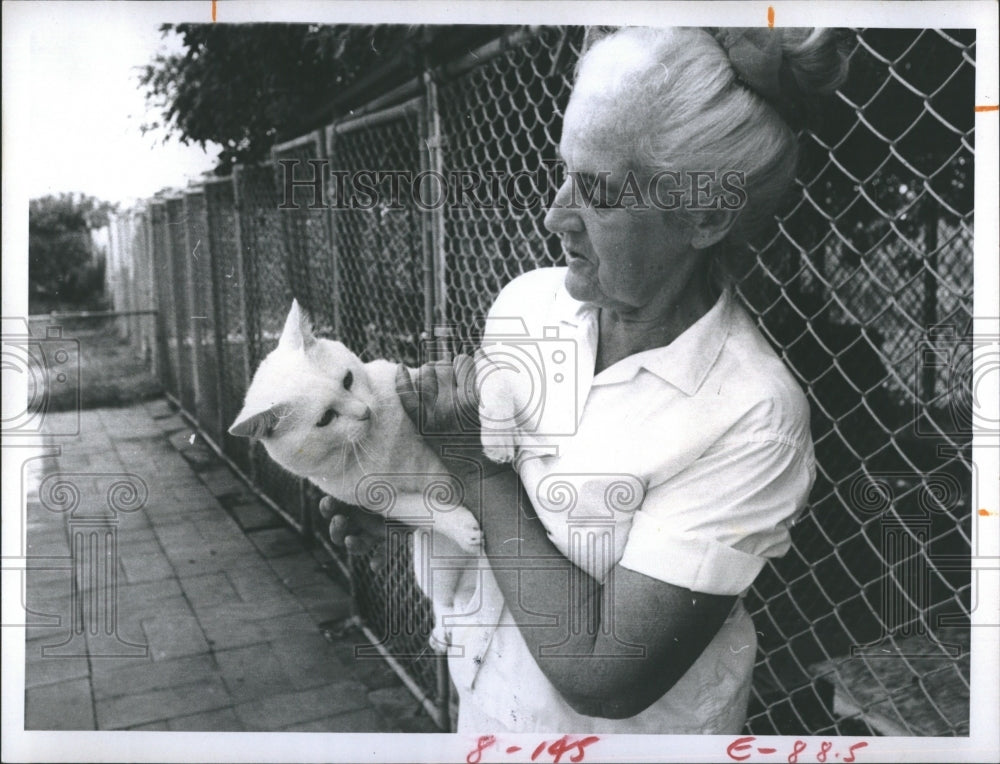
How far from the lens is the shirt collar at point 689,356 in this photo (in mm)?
1763

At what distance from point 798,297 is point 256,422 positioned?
1157 millimetres

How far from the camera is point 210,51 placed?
77.0 inches

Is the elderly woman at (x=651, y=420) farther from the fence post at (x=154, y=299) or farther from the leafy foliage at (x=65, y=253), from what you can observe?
the leafy foliage at (x=65, y=253)

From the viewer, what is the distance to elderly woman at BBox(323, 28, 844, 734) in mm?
1702

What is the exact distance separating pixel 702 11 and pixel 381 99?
76 centimetres

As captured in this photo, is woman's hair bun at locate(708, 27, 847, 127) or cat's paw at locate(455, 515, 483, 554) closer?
woman's hair bun at locate(708, 27, 847, 127)

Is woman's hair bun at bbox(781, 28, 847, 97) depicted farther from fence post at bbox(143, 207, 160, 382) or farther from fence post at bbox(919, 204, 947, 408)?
fence post at bbox(143, 207, 160, 382)

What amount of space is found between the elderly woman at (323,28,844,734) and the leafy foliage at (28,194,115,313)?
2.45 feet

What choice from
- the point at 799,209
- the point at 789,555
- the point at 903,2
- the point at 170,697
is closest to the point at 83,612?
the point at 170,697
